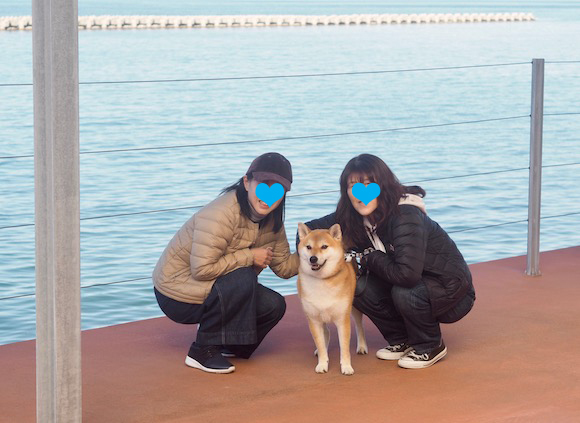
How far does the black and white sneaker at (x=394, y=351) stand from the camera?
336 cm

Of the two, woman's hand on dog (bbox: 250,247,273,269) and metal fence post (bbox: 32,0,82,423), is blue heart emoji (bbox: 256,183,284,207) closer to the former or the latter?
woman's hand on dog (bbox: 250,247,273,269)

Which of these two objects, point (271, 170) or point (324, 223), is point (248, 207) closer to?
point (271, 170)

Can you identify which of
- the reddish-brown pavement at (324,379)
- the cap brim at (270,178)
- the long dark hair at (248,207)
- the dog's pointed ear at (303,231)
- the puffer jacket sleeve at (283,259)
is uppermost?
the cap brim at (270,178)

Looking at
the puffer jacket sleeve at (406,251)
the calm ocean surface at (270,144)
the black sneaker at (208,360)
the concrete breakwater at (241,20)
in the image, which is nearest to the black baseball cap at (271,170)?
the puffer jacket sleeve at (406,251)

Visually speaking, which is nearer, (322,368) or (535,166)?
(322,368)

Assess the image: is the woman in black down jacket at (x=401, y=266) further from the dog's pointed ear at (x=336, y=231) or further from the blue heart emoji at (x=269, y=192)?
the blue heart emoji at (x=269, y=192)

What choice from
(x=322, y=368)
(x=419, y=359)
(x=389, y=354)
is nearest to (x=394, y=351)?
(x=389, y=354)

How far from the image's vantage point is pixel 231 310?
3.21 metres

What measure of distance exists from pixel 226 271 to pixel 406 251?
0.57 m

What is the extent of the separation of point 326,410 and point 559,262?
6.70ft

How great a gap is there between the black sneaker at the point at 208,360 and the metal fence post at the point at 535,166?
1.69 m

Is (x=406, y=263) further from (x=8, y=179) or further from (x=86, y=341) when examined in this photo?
(x=8, y=179)

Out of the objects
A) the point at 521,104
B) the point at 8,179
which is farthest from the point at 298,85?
the point at 8,179

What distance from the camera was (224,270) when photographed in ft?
10.6
